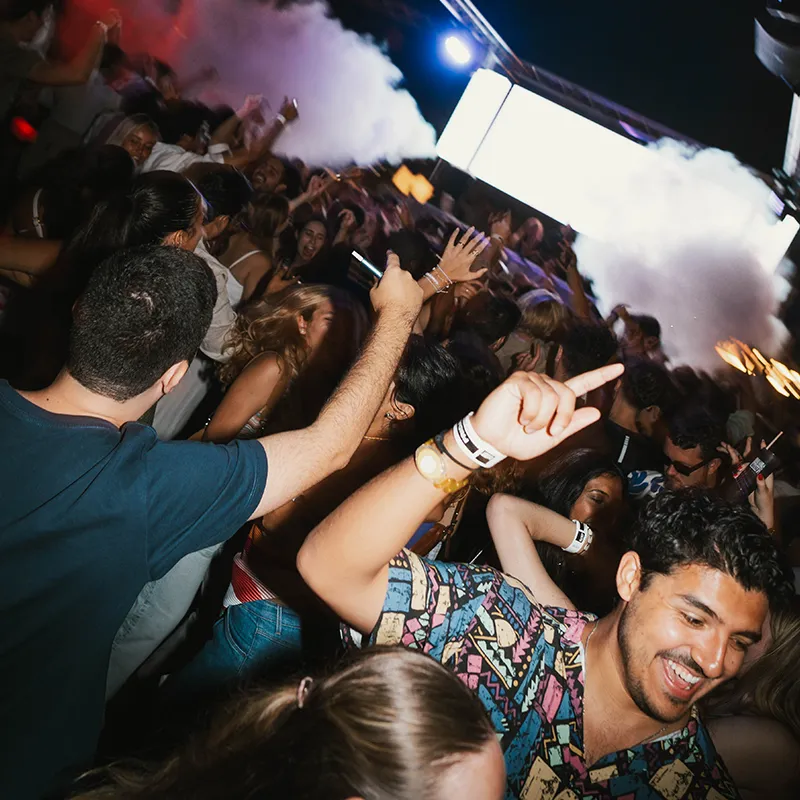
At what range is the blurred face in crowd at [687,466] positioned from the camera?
11.7ft

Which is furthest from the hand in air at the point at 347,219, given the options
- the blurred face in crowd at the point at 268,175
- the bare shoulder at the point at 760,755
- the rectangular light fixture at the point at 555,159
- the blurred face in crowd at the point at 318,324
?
the bare shoulder at the point at 760,755

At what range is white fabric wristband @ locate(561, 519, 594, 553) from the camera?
2.64 meters

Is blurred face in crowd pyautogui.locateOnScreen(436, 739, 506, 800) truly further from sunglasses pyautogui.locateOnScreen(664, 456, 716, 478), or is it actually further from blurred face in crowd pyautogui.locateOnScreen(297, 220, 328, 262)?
blurred face in crowd pyautogui.locateOnScreen(297, 220, 328, 262)

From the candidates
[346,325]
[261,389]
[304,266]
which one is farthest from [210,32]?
[261,389]

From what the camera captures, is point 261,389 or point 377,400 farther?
point 261,389

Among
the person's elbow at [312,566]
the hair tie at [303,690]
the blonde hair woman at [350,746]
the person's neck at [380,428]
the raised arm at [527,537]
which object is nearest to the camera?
the blonde hair woman at [350,746]

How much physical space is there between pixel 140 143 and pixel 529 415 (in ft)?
13.4

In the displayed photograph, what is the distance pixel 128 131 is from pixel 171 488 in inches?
147

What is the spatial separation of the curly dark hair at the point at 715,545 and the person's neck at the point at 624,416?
2.37 metres

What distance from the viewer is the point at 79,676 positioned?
132cm

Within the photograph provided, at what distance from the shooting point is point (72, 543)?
1201 millimetres

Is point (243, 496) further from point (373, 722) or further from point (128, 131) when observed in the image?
point (128, 131)

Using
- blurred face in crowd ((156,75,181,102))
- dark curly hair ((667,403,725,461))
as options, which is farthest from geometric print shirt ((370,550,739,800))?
→ blurred face in crowd ((156,75,181,102))

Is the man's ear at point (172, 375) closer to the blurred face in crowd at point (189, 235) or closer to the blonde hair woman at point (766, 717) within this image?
the blurred face in crowd at point (189, 235)
